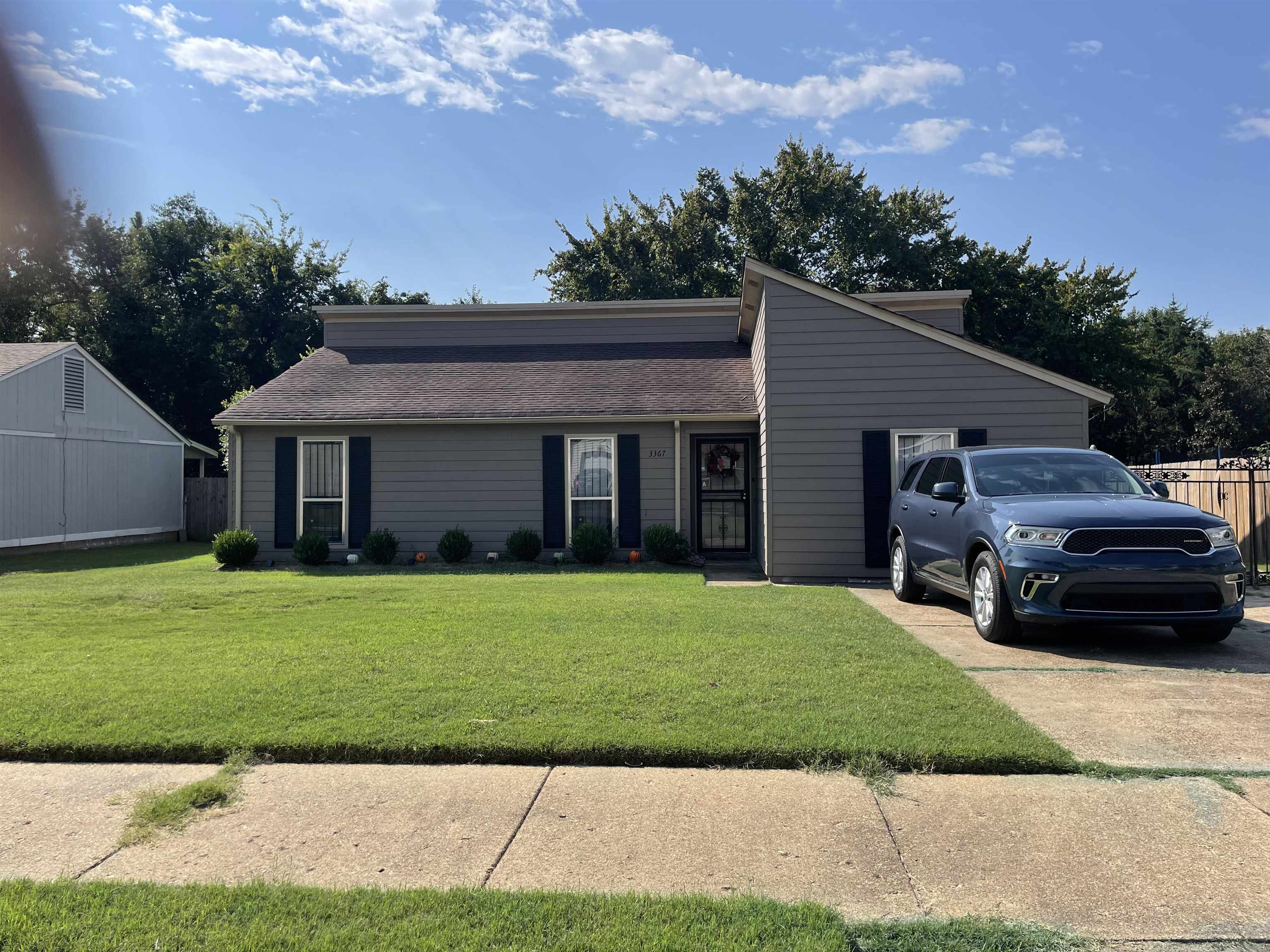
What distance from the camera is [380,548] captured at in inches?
532

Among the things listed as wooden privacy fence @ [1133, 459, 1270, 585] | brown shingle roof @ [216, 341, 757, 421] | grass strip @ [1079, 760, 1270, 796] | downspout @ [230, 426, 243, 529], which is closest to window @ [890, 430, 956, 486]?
wooden privacy fence @ [1133, 459, 1270, 585]

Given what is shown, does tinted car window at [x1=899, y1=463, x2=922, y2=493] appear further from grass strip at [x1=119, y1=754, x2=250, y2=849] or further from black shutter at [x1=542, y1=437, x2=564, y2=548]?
grass strip at [x1=119, y1=754, x2=250, y2=849]

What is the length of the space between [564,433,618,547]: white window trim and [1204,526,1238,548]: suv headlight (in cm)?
893

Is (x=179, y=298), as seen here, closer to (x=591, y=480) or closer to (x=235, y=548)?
(x=235, y=548)

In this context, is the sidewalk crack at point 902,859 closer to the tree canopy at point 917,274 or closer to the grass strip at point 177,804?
the grass strip at point 177,804

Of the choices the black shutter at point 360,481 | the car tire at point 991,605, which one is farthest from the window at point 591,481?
the car tire at point 991,605

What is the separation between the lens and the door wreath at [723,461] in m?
14.2

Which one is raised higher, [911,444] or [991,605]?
[911,444]

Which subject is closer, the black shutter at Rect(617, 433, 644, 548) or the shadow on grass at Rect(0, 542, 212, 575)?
the black shutter at Rect(617, 433, 644, 548)

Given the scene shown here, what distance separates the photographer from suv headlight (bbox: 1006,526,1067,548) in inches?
249

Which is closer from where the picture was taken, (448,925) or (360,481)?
(448,925)

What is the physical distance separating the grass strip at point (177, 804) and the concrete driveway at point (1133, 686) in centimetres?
406

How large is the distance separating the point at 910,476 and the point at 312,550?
9.37 meters

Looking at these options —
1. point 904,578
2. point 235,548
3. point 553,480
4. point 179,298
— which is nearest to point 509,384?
point 553,480
